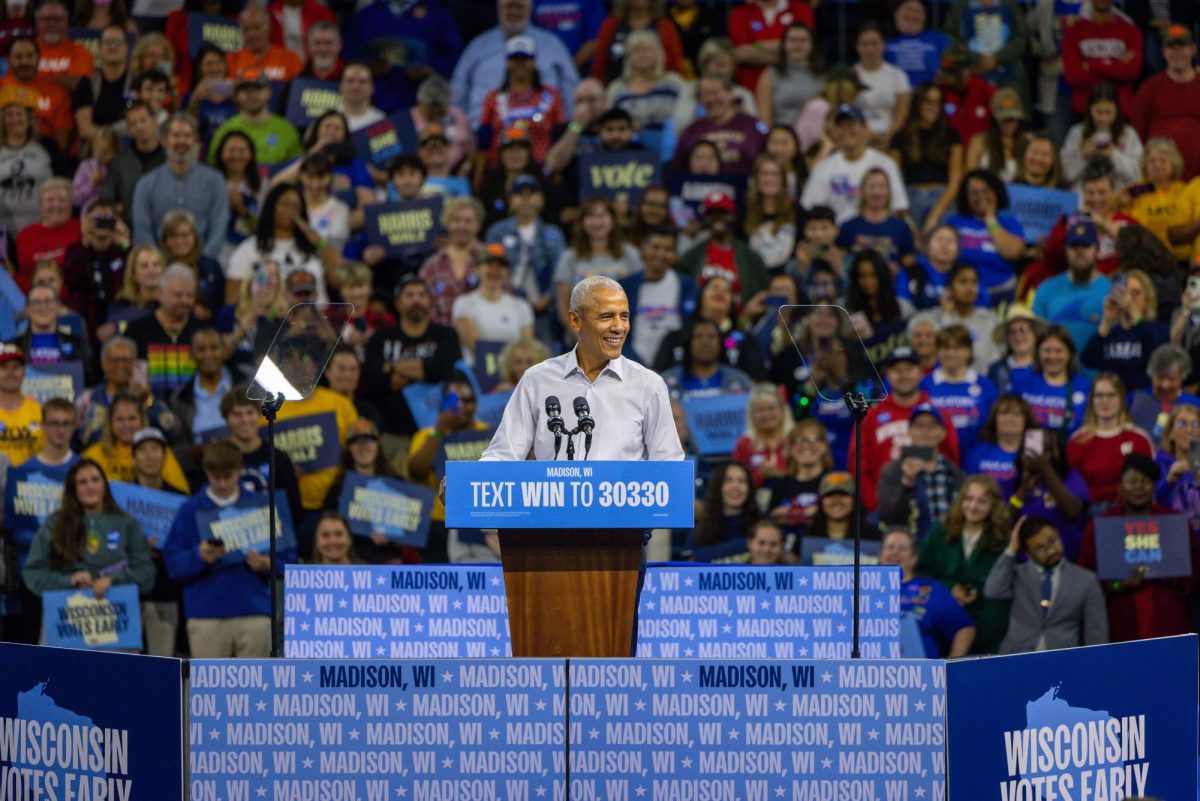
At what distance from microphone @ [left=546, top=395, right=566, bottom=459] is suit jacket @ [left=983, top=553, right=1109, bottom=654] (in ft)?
13.9

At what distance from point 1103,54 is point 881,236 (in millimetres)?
2728

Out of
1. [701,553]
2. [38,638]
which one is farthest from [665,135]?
[38,638]

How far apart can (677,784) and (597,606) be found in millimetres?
636

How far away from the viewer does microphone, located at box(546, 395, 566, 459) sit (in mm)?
6516

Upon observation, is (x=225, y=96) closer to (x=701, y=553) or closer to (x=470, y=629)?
(x=701, y=553)

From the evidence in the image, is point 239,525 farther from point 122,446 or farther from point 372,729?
point 372,729

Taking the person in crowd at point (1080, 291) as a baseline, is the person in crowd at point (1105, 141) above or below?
above

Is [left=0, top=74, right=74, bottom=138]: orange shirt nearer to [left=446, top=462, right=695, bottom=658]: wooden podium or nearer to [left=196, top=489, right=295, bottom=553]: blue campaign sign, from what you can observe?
[left=196, top=489, right=295, bottom=553]: blue campaign sign

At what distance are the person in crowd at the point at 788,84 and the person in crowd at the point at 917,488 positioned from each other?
4151mm

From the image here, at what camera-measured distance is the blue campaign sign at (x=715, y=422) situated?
1134 centimetres

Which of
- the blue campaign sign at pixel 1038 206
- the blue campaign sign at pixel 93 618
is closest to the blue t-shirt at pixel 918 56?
the blue campaign sign at pixel 1038 206

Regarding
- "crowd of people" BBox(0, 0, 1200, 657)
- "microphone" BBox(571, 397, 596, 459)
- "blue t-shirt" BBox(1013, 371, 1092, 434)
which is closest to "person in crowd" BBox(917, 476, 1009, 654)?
"crowd of people" BBox(0, 0, 1200, 657)

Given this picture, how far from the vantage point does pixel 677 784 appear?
247 inches

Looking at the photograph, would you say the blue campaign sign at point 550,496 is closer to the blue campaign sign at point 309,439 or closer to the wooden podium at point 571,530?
the wooden podium at point 571,530
